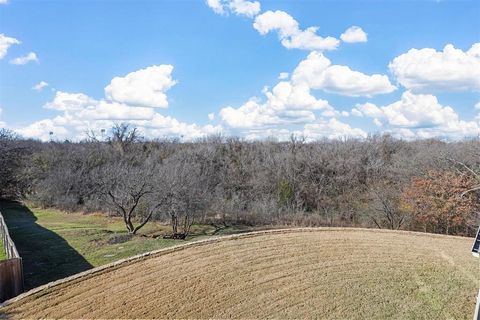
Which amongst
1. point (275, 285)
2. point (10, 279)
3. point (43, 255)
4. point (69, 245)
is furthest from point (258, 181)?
point (10, 279)

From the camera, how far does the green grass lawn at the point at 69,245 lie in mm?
13373

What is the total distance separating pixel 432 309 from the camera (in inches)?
375

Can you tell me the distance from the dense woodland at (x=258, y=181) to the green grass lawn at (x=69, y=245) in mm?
1799

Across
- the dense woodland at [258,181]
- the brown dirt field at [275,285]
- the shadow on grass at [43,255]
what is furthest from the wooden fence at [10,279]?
the dense woodland at [258,181]

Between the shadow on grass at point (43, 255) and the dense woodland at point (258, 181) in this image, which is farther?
the dense woodland at point (258, 181)

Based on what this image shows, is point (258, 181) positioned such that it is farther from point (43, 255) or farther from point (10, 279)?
point (10, 279)

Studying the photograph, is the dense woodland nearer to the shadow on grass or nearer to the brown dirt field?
the shadow on grass

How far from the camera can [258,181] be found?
1394 inches

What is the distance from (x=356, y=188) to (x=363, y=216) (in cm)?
689

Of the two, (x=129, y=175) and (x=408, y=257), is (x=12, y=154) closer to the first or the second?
(x=129, y=175)

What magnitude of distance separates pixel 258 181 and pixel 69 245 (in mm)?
20765

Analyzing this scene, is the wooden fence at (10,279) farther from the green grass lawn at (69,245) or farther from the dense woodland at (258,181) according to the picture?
the dense woodland at (258,181)

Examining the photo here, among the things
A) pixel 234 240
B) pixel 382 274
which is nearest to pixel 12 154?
pixel 234 240

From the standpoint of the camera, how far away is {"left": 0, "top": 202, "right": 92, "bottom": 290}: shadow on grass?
1274 cm
